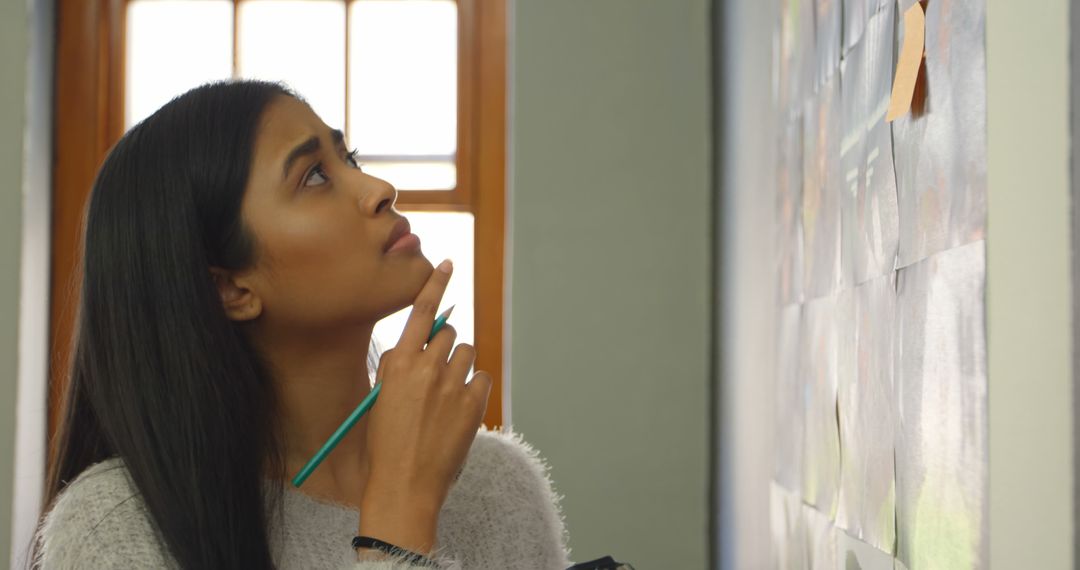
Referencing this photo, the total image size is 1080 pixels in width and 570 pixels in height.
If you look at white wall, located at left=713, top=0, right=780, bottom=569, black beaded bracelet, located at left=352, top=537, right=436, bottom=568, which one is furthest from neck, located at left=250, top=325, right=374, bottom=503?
white wall, located at left=713, top=0, right=780, bottom=569

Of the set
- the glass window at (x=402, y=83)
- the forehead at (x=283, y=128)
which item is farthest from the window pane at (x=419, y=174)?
the forehead at (x=283, y=128)

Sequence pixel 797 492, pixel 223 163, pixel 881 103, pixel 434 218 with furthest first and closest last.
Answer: pixel 434 218, pixel 797 492, pixel 223 163, pixel 881 103

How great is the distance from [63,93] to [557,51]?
1259 millimetres

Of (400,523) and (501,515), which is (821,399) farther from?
(400,523)

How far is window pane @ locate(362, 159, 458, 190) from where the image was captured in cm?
297

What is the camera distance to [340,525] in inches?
50.7

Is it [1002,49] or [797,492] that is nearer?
[1002,49]

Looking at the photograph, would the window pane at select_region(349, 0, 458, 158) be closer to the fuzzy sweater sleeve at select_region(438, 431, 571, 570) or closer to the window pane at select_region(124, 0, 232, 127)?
the window pane at select_region(124, 0, 232, 127)

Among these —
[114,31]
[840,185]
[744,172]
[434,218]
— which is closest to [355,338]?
[840,185]

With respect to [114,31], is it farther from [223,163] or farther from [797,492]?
[797,492]

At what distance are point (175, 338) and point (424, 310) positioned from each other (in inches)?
10.0

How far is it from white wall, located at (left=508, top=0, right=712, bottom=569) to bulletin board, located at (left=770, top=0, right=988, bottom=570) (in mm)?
982

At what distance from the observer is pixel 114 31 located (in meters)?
3.02

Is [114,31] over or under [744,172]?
over
